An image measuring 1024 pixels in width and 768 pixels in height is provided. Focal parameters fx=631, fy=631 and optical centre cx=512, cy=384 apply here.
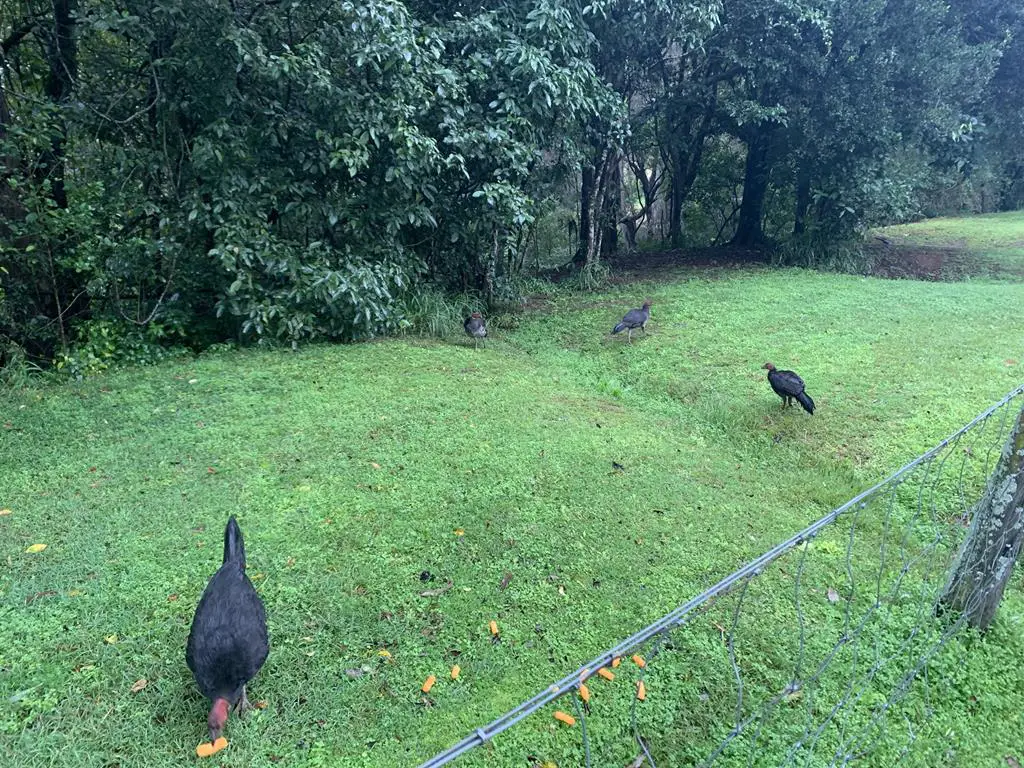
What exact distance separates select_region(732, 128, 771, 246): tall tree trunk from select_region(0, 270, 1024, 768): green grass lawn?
641 centimetres

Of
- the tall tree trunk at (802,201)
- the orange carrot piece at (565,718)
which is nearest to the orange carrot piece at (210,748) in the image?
the orange carrot piece at (565,718)

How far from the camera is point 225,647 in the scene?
230 cm

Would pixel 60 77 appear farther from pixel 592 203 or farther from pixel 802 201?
pixel 802 201

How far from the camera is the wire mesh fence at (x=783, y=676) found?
2.41 metres

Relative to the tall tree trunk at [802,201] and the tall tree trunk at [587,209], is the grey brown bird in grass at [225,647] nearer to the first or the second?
the tall tree trunk at [587,209]

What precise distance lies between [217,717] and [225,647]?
0.23 metres

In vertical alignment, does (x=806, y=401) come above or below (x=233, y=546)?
below

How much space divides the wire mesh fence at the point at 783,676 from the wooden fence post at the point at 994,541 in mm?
97

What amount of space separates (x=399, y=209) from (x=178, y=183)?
7.49ft

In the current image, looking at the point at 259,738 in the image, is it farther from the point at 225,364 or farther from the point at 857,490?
the point at 225,364

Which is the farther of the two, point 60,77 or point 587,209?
point 587,209

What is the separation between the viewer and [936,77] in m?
10.1

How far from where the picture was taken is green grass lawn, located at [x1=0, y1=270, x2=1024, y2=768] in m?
2.51

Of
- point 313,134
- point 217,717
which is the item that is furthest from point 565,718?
point 313,134
